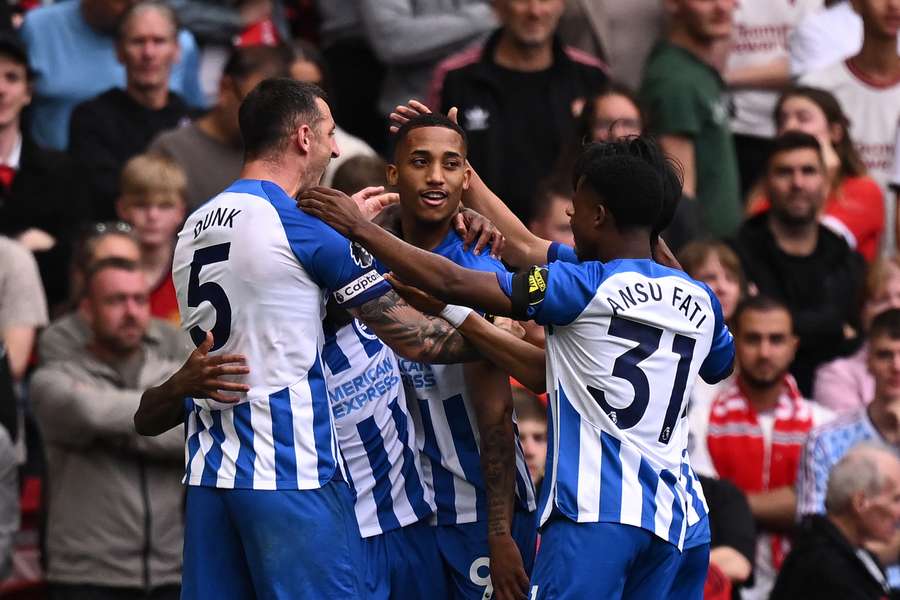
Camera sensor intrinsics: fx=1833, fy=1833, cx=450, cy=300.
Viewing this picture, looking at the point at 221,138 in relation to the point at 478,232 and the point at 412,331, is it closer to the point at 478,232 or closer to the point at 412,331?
the point at 478,232

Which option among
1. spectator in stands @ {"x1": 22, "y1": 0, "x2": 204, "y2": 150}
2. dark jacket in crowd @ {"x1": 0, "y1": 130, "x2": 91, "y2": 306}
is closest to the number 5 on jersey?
dark jacket in crowd @ {"x1": 0, "y1": 130, "x2": 91, "y2": 306}

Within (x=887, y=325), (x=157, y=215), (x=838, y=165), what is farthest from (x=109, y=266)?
(x=838, y=165)

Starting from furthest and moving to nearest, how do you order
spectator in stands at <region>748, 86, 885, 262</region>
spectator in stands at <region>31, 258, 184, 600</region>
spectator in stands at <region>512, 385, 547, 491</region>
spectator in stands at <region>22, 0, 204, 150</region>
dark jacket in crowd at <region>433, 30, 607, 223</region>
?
spectator in stands at <region>748, 86, 885, 262</region>, spectator in stands at <region>22, 0, 204, 150</region>, dark jacket in crowd at <region>433, 30, 607, 223</region>, spectator in stands at <region>512, 385, 547, 491</region>, spectator in stands at <region>31, 258, 184, 600</region>

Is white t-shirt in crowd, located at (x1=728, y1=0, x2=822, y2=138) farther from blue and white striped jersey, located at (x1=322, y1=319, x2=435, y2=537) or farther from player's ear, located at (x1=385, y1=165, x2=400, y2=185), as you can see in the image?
blue and white striped jersey, located at (x1=322, y1=319, x2=435, y2=537)

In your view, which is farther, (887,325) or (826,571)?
(887,325)

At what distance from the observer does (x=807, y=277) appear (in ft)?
38.9

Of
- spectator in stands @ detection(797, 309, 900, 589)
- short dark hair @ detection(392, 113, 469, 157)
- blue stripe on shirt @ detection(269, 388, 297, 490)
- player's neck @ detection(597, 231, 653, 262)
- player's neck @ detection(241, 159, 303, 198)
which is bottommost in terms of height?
spectator in stands @ detection(797, 309, 900, 589)

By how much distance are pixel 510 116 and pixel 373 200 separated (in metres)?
4.77

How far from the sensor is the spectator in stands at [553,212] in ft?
34.9

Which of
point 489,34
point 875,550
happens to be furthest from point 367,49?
point 875,550

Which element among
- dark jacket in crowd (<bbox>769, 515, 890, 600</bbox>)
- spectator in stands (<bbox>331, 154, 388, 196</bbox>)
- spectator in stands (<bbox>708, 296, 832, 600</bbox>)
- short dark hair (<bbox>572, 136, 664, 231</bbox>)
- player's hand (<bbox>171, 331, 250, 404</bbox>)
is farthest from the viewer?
spectator in stands (<bbox>708, 296, 832, 600</bbox>)

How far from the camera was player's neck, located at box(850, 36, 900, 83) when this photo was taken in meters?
13.2

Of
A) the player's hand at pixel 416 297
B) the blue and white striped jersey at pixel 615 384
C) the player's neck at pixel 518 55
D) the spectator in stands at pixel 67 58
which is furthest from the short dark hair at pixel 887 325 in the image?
the spectator in stands at pixel 67 58

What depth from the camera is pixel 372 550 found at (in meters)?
7.37
